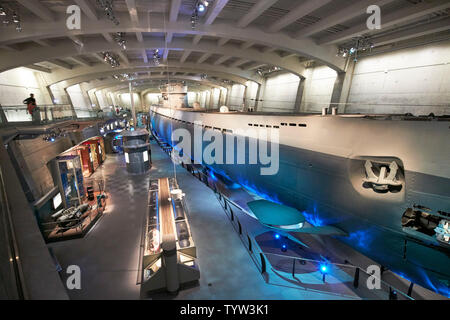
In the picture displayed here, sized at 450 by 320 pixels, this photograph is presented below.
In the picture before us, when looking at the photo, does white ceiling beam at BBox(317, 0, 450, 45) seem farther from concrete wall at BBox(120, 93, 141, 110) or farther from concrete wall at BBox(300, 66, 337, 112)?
concrete wall at BBox(120, 93, 141, 110)

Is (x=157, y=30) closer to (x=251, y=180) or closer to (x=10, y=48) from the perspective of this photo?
(x=251, y=180)

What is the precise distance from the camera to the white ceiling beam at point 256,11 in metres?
7.02

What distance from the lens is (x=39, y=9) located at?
703 cm

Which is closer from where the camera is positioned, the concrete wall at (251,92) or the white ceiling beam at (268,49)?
the white ceiling beam at (268,49)

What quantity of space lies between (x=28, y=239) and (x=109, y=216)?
523cm

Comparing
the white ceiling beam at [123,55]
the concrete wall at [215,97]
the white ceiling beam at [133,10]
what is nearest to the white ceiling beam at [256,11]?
the white ceiling beam at [133,10]

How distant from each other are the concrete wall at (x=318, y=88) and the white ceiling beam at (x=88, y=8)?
12.3m

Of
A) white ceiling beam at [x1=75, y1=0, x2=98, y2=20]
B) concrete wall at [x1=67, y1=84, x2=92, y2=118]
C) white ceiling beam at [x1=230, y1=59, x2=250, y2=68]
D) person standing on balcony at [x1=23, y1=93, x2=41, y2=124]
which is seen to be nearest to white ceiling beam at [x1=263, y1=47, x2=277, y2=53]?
white ceiling beam at [x1=230, y1=59, x2=250, y2=68]

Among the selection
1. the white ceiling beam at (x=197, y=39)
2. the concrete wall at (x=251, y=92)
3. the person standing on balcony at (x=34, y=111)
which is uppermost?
the white ceiling beam at (x=197, y=39)

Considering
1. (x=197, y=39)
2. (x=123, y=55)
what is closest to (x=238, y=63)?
(x=197, y=39)

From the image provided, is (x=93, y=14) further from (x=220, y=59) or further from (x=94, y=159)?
(x=220, y=59)

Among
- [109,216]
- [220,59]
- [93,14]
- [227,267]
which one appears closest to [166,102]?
[220,59]

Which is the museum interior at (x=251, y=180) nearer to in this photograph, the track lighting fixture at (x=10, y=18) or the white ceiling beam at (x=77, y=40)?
the track lighting fixture at (x=10, y=18)

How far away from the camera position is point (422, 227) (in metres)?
4.19
